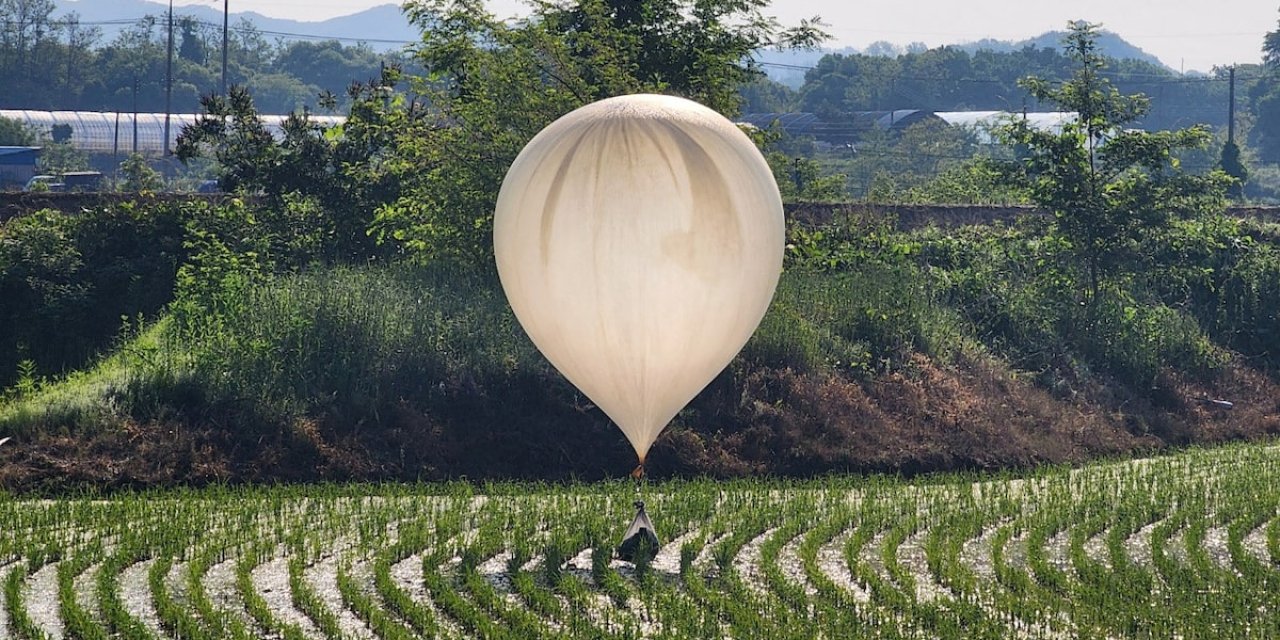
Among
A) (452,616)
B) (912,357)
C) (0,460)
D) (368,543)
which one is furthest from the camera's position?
(912,357)

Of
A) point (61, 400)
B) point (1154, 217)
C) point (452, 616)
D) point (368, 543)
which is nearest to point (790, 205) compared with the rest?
point (1154, 217)

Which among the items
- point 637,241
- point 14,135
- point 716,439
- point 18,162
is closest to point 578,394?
point 716,439

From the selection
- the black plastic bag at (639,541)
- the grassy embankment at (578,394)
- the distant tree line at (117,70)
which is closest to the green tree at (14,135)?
the distant tree line at (117,70)

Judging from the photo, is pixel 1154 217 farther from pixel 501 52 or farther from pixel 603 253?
pixel 603 253

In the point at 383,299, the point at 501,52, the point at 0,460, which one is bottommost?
the point at 0,460

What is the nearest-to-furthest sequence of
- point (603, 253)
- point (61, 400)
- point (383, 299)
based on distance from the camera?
1. point (603, 253)
2. point (61, 400)
3. point (383, 299)

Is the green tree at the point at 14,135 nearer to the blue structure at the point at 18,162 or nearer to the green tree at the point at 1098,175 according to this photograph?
the blue structure at the point at 18,162

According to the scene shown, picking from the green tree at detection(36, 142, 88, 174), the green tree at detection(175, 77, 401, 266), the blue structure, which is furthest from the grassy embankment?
the green tree at detection(36, 142, 88, 174)

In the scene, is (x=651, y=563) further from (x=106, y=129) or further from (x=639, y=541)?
(x=106, y=129)
